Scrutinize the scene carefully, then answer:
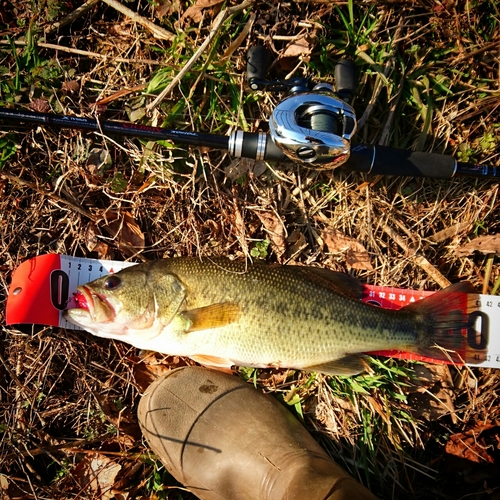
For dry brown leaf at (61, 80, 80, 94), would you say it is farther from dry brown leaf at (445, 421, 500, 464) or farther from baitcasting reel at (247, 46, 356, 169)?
dry brown leaf at (445, 421, 500, 464)

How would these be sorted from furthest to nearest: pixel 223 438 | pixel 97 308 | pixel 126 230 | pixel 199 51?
pixel 126 230, pixel 223 438, pixel 199 51, pixel 97 308

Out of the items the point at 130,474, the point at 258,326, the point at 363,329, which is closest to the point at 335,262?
the point at 363,329

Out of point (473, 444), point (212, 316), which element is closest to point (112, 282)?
point (212, 316)

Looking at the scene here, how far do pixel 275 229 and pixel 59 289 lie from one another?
63.7 inches

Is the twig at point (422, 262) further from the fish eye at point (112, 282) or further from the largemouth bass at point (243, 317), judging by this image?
the fish eye at point (112, 282)

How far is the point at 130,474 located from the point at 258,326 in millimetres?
1497

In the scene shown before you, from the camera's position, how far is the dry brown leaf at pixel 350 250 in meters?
3.08

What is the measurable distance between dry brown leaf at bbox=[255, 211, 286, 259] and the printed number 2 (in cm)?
149

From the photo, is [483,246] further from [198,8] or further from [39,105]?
[39,105]

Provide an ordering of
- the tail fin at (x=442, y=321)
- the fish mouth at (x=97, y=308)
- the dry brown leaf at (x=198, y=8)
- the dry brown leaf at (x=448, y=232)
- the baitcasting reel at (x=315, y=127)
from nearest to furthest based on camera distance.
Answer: the baitcasting reel at (x=315, y=127), the fish mouth at (x=97, y=308), the tail fin at (x=442, y=321), the dry brown leaf at (x=198, y=8), the dry brown leaf at (x=448, y=232)

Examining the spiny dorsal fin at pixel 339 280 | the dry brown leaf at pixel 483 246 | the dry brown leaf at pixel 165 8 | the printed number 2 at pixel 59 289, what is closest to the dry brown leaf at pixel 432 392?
the spiny dorsal fin at pixel 339 280

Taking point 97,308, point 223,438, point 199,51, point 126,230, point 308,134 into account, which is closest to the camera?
point 308,134

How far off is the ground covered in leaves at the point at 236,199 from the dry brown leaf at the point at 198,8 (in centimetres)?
2

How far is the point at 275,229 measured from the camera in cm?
305
